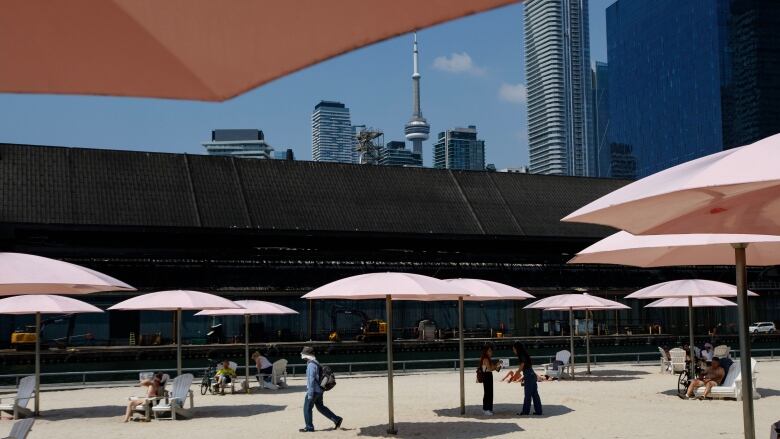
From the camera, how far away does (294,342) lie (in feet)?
103

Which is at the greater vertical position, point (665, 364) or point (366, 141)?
point (366, 141)

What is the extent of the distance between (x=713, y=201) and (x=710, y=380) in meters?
14.0

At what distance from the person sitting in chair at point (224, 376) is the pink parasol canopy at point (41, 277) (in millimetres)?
9721

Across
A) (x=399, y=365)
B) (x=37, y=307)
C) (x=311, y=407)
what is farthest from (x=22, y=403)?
(x=399, y=365)

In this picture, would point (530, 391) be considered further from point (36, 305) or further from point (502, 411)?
point (36, 305)

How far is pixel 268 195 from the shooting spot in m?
38.1

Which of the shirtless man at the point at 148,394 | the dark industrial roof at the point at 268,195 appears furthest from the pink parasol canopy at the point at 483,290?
the dark industrial roof at the point at 268,195

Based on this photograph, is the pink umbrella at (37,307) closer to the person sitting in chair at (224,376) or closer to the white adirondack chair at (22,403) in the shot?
the white adirondack chair at (22,403)

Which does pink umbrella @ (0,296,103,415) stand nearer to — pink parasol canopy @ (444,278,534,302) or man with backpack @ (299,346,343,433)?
man with backpack @ (299,346,343,433)

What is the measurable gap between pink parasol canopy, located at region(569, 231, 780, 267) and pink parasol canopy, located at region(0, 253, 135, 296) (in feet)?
20.1

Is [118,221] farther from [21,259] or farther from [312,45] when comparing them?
[312,45]

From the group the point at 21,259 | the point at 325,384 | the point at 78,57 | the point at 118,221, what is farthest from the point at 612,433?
the point at 118,221

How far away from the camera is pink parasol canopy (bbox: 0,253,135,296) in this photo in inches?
419

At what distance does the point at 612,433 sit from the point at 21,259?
8429 millimetres
